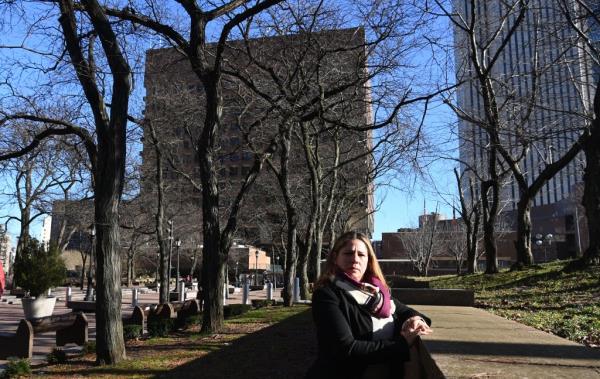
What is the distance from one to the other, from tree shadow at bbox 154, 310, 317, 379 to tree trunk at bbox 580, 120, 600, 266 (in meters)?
10.5

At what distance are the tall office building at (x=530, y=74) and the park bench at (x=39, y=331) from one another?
38.5 ft

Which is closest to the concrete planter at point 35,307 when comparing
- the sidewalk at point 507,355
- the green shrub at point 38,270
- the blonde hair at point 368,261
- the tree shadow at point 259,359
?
the green shrub at point 38,270

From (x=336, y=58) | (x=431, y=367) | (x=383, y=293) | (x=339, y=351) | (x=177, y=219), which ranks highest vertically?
(x=336, y=58)

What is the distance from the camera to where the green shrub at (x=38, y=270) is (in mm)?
23922

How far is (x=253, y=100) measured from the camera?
17.7 m

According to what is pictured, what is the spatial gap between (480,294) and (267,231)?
2830 centimetres

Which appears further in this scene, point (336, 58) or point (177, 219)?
point (177, 219)

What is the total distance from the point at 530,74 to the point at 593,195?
508 cm

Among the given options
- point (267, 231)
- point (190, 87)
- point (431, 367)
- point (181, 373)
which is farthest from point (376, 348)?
point (267, 231)

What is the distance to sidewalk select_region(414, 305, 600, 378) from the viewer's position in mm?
3133

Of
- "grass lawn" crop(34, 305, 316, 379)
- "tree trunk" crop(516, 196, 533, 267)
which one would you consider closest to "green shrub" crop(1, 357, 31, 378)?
"grass lawn" crop(34, 305, 316, 379)

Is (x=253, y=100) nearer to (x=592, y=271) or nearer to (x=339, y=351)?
(x=592, y=271)

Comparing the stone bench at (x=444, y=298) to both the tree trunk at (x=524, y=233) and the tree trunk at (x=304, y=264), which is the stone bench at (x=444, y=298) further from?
the tree trunk at (x=524, y=233)

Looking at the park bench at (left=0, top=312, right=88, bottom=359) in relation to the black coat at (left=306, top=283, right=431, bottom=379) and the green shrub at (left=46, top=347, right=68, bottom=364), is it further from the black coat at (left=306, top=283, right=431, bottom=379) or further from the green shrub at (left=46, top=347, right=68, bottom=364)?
the black coat at (left=306, top=283, right=431, bottom=379)
